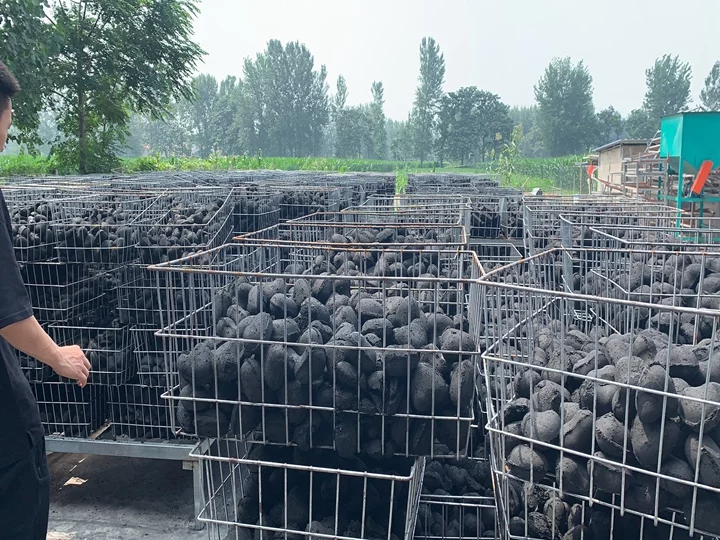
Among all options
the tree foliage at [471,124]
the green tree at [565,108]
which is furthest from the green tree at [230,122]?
the green tree at [565,108]

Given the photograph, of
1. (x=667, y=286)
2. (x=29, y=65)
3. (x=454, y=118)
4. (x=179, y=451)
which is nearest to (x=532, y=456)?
(x=667, y=286)

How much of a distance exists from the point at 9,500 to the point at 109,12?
68.7 ft

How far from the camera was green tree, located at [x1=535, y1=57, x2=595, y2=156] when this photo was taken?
62.2 metres

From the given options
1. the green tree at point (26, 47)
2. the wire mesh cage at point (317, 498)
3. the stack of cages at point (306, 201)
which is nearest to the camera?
the wire mesh cage at point (317, 498)

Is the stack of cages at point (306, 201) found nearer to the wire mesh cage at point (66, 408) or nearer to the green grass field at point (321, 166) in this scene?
the wire mesh cage at point (66, 408)

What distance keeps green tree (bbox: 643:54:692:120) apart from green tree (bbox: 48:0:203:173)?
188ft

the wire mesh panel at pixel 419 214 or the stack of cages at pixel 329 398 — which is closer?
the stack of cages at pixel 329 398

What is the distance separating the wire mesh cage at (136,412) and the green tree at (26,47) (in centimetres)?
1100

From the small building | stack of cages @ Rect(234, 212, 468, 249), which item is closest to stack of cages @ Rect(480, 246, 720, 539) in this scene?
stack of cages @ Rect(234, 212, 468, 249)

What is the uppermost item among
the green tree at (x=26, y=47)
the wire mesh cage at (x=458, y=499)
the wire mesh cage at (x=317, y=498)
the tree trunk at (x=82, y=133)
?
the green tree at (x=26, y=47)

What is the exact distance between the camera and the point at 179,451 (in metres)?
4.11

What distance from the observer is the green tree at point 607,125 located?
60.4m

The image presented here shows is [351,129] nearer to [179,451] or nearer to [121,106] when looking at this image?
[121,106]

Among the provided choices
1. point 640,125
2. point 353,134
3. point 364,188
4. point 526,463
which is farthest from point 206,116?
point 526,463
